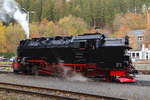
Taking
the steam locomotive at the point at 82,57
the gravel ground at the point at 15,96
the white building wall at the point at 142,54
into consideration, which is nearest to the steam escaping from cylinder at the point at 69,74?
the steam locomotive at the point at 82,57

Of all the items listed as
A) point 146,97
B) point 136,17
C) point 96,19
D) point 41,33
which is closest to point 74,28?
point 41,33

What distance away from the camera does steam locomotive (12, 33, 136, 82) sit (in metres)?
17.8

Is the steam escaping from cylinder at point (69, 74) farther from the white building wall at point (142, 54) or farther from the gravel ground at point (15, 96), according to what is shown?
the white building wall at point (142, 54)

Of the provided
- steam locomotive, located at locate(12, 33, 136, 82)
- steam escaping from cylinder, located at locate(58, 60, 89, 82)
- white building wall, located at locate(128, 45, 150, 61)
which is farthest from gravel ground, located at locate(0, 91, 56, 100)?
white building wall, located at locate(128, 45, 150, 61)

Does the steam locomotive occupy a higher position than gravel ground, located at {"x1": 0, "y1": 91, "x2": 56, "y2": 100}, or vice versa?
the steam locomotive

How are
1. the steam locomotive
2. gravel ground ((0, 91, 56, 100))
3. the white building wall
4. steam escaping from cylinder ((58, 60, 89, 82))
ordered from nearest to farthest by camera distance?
gravel ground ((0, 91, 56, 100)), the steam locomotive, steam escaping from cylinder ((58, 60, 89, 82)), the white building wall

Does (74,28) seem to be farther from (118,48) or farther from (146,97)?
(146,97)

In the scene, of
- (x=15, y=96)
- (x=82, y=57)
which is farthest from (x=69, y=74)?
(x=15, y=96)

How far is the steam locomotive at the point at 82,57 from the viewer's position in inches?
701

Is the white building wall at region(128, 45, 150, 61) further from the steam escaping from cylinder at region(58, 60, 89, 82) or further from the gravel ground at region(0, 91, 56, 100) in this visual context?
the gravel ground at region(0, 91, 56, 100)

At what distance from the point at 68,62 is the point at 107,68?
2.98 m

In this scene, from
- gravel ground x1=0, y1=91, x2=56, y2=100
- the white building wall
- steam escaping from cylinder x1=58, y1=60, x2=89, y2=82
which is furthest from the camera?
the white building wall

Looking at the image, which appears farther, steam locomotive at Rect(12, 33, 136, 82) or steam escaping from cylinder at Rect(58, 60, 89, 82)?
steam escaping from cylinder at Rect(58, 60, 89, 82)

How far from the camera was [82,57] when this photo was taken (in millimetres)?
18891
